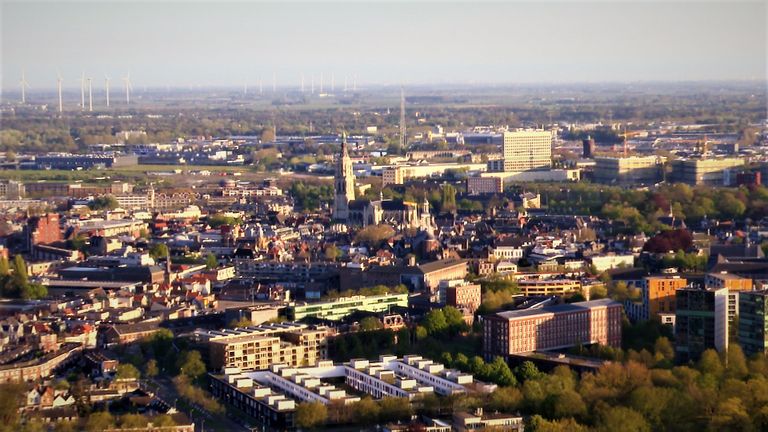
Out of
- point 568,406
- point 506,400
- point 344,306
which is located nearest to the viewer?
point 568,406

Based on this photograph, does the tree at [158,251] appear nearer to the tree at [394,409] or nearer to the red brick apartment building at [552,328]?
the red brick apartment building at [552,328]

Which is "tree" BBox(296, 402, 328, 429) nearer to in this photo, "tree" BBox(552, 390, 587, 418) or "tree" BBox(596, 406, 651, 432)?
"tree" BBox(552, 390, 587, 418)

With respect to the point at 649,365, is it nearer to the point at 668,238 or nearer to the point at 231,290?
the point at 231,290

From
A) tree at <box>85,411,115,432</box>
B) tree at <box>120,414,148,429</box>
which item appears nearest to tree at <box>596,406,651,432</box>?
tree at <box>120,414,148,429</box>

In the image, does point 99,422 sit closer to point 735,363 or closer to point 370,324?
point 370,324

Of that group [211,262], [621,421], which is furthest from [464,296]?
[621,421]
